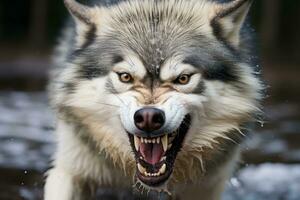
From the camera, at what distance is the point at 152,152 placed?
403 cm

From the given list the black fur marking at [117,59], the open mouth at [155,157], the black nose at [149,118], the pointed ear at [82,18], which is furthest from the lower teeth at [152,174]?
the pointed ear at [82,18]

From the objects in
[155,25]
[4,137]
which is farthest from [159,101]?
[4,137]

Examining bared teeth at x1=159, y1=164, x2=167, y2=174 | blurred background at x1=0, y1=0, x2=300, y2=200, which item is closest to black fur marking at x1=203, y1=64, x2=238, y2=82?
bared teeth at x1=159, y1=164, x2=167, y2=174

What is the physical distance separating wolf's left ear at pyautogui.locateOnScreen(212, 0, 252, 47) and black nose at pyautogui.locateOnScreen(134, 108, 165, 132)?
33.3 inches

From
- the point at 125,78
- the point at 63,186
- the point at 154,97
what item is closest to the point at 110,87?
the point at 125,78

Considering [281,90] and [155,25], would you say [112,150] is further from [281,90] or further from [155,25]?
[281,90]

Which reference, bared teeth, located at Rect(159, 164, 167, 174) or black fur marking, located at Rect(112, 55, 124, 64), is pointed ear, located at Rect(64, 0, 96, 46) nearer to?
black fur marking, located at Rect(112, 55, 124, 64)

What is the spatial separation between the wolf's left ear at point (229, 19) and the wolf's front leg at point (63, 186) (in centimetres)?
121

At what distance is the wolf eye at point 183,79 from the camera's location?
4033mm

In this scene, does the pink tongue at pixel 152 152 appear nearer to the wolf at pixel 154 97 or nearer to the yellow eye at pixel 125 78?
the wolf at pixel 154 97

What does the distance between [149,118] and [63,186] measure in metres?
1.04

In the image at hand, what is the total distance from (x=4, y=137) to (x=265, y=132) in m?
2.91

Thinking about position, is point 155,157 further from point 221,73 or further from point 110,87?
point 221,73

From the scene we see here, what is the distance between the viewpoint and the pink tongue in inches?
158
